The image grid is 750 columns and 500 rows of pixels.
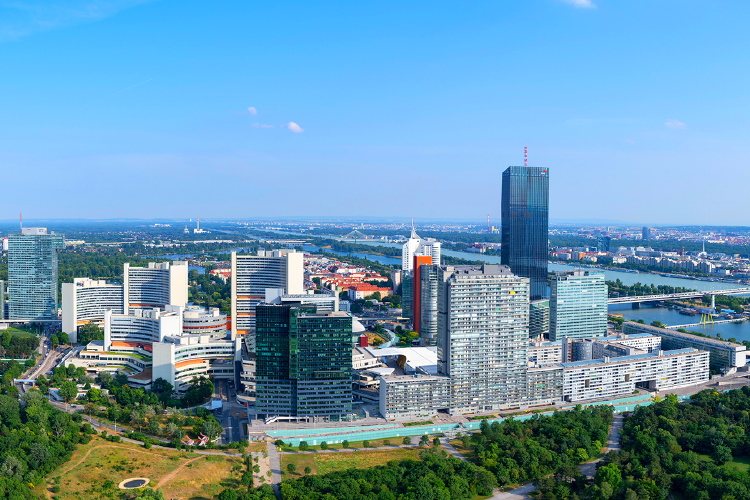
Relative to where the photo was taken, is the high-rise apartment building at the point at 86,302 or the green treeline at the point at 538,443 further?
the high-rise apartment building at the point at 86,302

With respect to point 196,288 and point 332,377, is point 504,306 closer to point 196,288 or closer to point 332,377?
point 332,377

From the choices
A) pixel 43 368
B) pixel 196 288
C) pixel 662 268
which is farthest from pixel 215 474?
pixel 662 268

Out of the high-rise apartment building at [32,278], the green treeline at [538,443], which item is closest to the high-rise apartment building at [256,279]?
the high-rise apartment building at [32,278]

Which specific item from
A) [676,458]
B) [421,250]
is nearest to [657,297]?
[421,250]

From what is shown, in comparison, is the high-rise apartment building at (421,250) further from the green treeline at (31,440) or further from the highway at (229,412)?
the green treeline at (31,440)

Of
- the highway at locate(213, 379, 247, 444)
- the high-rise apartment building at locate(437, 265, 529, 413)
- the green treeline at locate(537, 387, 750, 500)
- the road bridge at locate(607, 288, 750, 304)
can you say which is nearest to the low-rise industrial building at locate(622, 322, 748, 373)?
the green treeline at locate(537, 387, 750, 500)

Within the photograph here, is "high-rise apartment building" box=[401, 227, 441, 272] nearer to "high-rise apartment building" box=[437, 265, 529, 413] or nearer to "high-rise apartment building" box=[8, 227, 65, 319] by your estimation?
"high-rise apartment building" box=[437, 265, 529, 413]

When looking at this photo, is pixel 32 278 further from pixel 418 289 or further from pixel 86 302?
pixel 418 289
